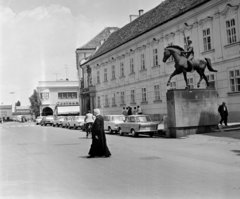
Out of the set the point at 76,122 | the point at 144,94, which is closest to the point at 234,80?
the point at 144,94

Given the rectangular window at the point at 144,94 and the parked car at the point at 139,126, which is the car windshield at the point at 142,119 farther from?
the rectangular window at the point at 144,94

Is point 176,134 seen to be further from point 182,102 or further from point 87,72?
point 87,72

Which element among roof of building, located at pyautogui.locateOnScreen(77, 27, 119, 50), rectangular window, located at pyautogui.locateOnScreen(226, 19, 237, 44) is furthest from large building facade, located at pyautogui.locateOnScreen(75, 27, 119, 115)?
rectangular window, located at pyautogui.locateOnScreen(226, 19, 237, 44)

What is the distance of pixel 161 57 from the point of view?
3259 cm

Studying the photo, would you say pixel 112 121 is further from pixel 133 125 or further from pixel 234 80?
pixel 234 80

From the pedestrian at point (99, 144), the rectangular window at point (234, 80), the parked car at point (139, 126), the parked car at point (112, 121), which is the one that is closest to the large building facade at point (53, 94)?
the parked car at point (112, 121)

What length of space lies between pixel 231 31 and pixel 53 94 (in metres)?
67.0

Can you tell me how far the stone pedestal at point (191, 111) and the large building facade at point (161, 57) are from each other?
170 inches

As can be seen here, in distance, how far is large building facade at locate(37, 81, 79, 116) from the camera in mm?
84500

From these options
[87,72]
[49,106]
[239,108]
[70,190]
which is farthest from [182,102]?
[49,106]

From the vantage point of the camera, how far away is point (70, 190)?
662 centimetres

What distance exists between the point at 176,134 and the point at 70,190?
12986 millimetres

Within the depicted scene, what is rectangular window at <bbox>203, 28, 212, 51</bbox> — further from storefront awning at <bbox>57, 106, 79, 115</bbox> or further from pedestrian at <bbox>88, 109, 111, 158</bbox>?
storefront awning at <bbox>57, 106, 79, 115</bbox>

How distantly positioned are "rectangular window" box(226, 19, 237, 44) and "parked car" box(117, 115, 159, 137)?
29.5 feet
